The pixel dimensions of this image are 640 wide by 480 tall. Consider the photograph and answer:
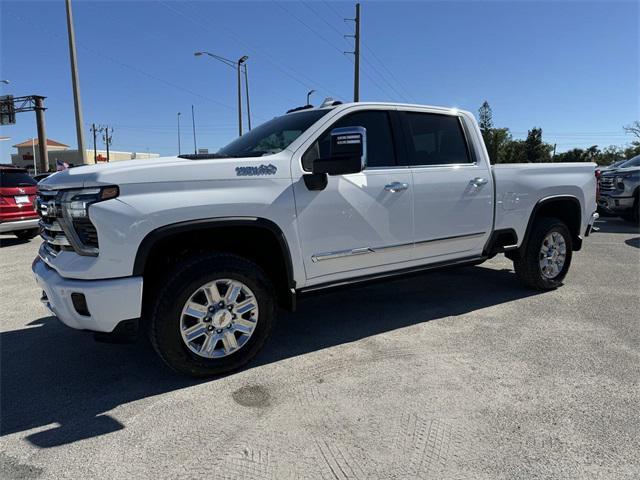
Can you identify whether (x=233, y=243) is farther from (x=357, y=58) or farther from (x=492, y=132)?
(x=492, y=132)

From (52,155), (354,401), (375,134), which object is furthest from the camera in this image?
(52,155)

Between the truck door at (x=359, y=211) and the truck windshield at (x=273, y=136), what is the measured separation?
8.8 inches

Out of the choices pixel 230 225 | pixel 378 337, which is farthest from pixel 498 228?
pixel 230 225

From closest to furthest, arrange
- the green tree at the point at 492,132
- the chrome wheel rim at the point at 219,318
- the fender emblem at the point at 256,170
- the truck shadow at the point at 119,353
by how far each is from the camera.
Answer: the truck shadow at the point at 119,353, the chrome wheel rim at the point at 219,318, the fender emblem at the point at 256,170, the green tree at the point at 492,132

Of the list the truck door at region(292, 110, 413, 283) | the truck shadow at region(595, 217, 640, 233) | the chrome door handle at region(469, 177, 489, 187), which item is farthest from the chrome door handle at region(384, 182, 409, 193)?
the truck shadow at region(595, 217, 640, 233)

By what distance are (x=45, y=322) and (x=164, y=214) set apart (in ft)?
8.01

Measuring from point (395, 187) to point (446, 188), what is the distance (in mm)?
637

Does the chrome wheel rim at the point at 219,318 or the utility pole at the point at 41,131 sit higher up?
the utility pole at the point at 41,131

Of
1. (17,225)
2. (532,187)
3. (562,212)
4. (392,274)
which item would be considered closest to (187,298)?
(392,274)

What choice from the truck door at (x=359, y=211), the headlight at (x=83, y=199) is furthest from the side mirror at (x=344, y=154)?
the headlight at (x=83, y=199)

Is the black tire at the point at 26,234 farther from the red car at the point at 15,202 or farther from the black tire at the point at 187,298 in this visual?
the black tire at the point at 187,298

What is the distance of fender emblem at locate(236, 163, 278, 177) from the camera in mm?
3158

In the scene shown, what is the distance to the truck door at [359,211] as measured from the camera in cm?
344

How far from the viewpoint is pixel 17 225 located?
8445 mm
